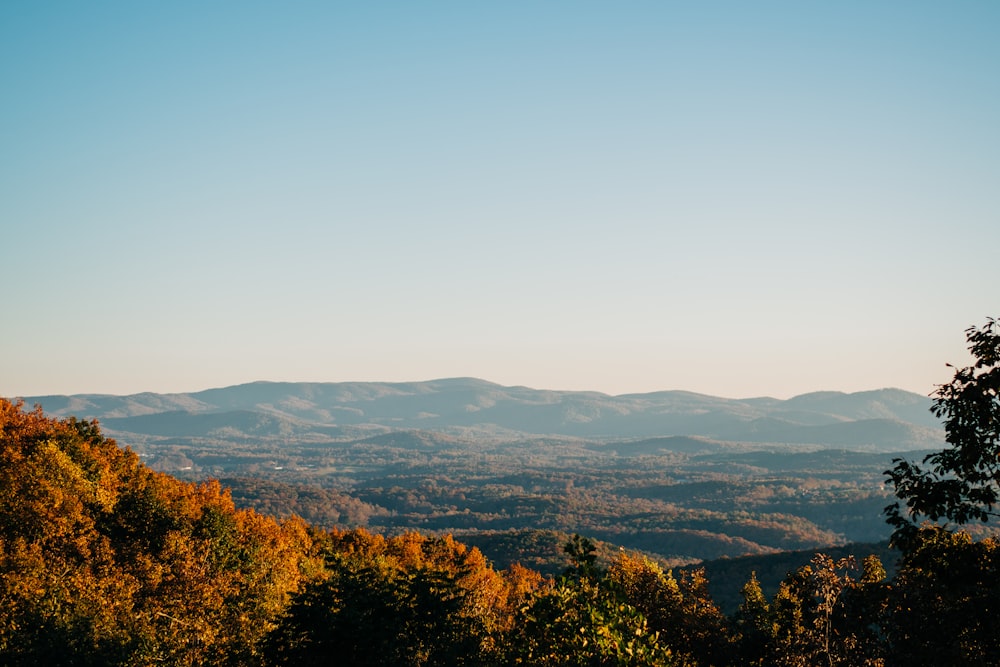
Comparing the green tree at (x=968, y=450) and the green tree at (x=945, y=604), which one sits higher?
the green tree at (x=968, y=450)

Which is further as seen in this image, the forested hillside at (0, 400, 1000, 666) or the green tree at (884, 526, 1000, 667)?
the forested hillside at (0, 400, 1000, 666)

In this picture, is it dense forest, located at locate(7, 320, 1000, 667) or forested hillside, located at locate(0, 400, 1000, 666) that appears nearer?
dense forest, located at locate(7, 320, 1000, 667)

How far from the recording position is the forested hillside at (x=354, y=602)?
20312 millimetres

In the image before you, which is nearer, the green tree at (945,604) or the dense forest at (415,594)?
the dense forest at (415,594)

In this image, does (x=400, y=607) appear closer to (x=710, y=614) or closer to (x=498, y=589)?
(x=710, y=614)

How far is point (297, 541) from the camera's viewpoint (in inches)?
2758

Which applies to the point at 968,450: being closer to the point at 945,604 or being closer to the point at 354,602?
the point at 945,604

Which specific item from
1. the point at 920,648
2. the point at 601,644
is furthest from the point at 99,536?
the point at 920,648

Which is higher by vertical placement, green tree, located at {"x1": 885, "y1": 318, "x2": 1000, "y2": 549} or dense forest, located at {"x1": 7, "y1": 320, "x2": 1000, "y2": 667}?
green tree, located at {"x1": 885, "y1": 318, "x2": 1000, "y2": 549}

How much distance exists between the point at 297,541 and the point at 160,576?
24714 millimetres

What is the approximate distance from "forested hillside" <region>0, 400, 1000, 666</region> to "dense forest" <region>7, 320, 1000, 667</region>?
0.10m

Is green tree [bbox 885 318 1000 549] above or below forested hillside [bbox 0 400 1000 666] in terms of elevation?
above

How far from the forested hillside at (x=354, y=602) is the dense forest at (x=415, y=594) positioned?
0.34 feet

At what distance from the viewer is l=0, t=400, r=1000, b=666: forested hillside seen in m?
20.3
